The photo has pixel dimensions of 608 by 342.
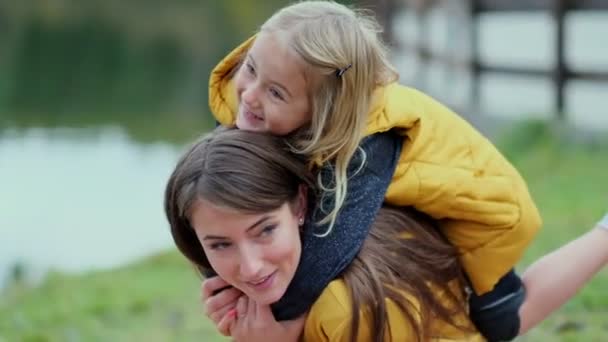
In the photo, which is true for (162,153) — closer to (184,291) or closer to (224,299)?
(184,291)

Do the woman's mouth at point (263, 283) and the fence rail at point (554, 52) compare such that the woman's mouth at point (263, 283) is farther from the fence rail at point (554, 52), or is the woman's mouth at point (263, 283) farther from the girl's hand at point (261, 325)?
the fence rail at point (554, 52)

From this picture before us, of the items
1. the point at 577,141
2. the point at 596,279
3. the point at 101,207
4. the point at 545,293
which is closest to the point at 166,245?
the point at 101,207

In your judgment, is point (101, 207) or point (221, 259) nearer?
point (221, 259)

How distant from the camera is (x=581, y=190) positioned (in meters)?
6.76

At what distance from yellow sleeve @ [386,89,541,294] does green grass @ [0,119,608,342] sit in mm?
1467

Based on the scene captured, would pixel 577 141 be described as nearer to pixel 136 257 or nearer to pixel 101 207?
pixel 136 257

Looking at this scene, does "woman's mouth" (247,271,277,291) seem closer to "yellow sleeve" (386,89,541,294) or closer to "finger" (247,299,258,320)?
"finger" (247,299,258,320)

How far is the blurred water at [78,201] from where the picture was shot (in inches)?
359

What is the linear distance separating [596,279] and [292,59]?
108 inches

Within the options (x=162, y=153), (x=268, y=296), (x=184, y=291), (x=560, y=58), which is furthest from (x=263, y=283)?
(x=162, y=153)

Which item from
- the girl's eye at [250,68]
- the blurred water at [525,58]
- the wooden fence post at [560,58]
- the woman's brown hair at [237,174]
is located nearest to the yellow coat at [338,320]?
the woman's brown hair at [237,174]

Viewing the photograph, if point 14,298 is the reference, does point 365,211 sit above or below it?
above

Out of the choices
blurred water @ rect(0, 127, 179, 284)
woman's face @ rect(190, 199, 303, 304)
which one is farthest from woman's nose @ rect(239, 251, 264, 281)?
blurred water @ rect(0, 127, 179, 284)

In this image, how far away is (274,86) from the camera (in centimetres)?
247
